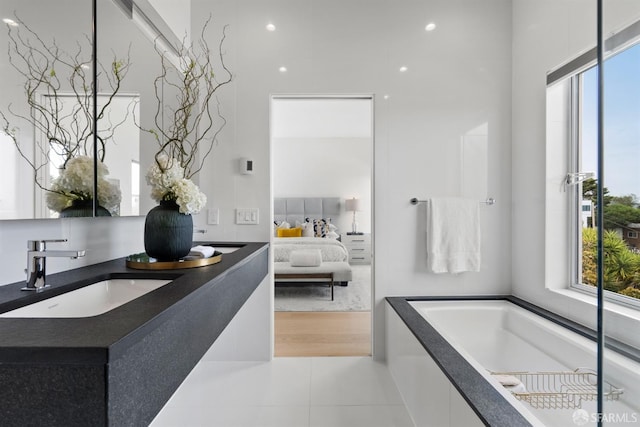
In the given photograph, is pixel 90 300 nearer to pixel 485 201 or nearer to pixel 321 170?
pixel 485 201

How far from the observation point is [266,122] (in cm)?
233

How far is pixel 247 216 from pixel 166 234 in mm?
924

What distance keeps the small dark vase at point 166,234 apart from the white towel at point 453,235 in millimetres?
1649

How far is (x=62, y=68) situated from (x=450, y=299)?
2.51 metres

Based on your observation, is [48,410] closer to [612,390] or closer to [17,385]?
[17,385]

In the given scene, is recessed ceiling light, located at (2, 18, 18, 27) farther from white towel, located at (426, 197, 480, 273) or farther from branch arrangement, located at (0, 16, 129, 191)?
white towel, located at (426, 197, 480, 273)

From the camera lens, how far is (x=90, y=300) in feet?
3.77

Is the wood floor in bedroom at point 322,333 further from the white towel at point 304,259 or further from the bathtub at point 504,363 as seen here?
the white towel at point 304,259

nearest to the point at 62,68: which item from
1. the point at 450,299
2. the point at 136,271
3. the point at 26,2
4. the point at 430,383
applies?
the point at 26,2

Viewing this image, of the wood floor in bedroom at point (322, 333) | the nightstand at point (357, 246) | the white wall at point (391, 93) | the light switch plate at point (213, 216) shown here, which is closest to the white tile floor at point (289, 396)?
the wood floor in bedroom at point (322, 333)

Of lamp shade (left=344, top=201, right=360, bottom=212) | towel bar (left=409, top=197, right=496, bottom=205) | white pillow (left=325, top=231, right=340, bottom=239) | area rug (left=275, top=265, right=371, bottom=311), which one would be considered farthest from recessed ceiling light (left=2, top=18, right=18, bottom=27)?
lamp shade (left=344, top=201, right=360, bottom=212)

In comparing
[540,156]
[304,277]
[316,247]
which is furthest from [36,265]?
[316,247]

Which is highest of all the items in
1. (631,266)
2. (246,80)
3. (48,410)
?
(246,80)

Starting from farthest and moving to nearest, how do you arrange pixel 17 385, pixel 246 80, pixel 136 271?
pixel 246 80 → pixel 136 271 → pixel 17 385
